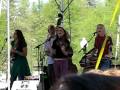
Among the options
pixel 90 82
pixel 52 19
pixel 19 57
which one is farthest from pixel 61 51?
pixel 52 19

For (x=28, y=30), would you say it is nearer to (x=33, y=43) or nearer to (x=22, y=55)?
(x=33, y=43)

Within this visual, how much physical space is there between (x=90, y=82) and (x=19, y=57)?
26.4 ft

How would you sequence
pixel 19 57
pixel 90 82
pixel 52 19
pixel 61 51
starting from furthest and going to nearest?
pixel 52 19
pixel 19 57
pixel 61 51
pixel 90 82

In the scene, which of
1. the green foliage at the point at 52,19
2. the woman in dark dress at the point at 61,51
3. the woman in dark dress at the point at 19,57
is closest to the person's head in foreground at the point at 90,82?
the woman in dark dress at the point at 61,51

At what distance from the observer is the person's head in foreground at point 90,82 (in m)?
0.87

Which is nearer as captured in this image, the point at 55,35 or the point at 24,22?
the point at 55,35

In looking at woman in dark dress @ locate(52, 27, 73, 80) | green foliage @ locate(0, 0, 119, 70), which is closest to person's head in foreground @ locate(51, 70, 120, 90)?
woman in dark dress @ locate(52, 27, 73, 80)

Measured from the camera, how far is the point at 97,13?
2877 centimetres

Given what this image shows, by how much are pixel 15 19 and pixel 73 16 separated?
3.18 metres

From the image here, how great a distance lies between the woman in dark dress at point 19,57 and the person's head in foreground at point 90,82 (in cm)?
765

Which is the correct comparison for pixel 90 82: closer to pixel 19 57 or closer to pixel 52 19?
pixel 19 57

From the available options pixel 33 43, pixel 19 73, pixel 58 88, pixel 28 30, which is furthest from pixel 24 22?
pixel 58 88

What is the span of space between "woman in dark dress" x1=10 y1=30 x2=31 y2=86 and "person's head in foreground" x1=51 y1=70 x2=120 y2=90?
25.1ft

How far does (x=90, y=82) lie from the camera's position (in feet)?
2.89
